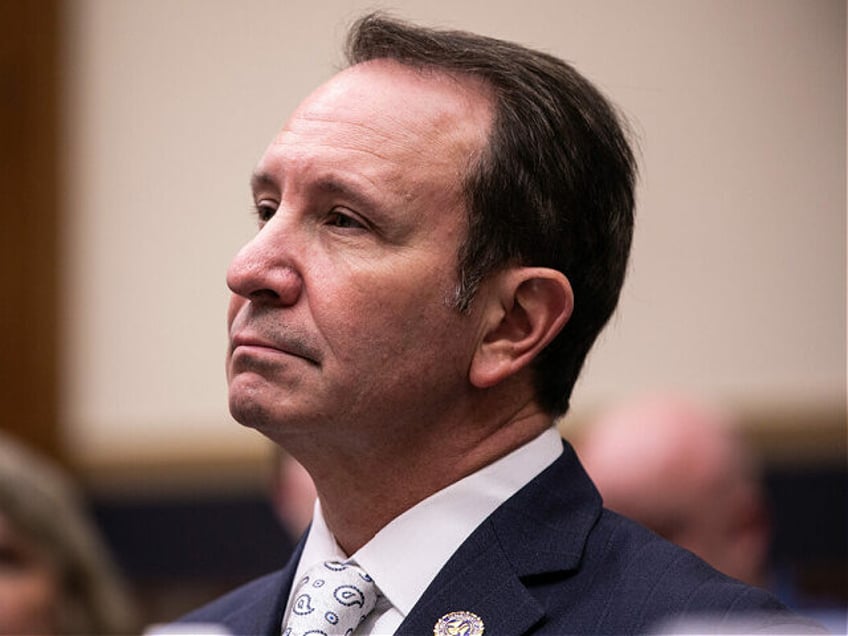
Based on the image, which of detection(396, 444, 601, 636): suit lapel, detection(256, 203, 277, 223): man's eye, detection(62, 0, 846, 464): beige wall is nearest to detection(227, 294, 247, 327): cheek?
detection(256, 203, 277, 223): man's eye

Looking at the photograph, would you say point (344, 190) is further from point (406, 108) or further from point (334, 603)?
point (334, 603)

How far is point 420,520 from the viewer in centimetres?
222

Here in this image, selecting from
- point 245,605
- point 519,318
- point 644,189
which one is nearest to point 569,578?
point 519,318

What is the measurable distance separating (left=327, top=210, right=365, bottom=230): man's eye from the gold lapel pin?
1.87 feet

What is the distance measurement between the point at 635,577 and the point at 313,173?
75 cm

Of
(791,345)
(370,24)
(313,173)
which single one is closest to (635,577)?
(313,173)

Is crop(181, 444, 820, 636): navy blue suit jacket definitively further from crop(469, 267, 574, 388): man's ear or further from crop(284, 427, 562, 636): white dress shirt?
crop(469, 267, 574, 388): man's ear

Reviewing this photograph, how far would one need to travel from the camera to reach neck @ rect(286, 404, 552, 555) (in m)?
2.23

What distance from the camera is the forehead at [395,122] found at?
225 cm

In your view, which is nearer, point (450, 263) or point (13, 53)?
point (450, 263)

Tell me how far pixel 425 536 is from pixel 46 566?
1.46m

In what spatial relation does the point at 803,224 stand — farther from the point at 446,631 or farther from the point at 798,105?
the point at 446,631

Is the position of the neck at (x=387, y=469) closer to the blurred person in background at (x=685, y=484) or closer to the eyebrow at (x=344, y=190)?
the eyebrow at (x=344, y=190)

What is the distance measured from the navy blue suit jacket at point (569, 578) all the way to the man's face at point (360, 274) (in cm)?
21
